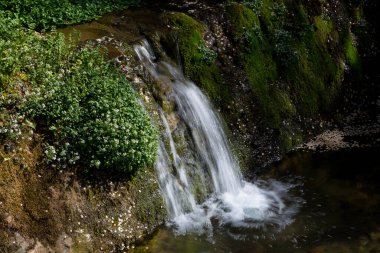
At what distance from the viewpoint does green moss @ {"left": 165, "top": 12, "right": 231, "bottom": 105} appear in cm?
1020

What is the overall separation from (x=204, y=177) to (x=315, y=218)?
224 cm

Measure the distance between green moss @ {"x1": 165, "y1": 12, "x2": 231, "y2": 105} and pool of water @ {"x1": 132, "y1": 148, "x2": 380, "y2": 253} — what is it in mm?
2221

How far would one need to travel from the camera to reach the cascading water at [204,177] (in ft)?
27.3

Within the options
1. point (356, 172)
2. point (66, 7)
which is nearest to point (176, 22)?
point (66, 7)

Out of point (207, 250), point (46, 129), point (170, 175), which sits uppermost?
point (46, 129)

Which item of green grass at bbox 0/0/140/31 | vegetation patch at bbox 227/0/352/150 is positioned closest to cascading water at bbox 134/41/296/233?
vegetation patch at bbox 227/0/352/150

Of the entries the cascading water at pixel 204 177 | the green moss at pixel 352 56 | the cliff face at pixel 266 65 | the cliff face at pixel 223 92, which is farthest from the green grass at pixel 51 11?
the green moss at pixel 352 56

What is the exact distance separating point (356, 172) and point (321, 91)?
3.26 meters

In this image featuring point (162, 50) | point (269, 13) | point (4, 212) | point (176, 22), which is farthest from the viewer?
point (269, 13)

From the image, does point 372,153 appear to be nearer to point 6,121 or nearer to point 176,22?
point 176,22

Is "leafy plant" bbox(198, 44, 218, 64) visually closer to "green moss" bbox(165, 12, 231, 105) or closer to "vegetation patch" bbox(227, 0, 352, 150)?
"green moss" bbox(165, 12, 231, 105)

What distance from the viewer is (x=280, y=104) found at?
11.5 m

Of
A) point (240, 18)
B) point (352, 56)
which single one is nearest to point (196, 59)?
point (240, 18)

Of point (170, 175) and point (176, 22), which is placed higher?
point (176, 22)
